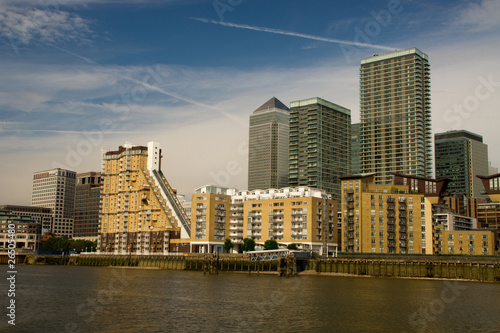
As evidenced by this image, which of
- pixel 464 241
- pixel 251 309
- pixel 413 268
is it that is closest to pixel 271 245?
pixel 413 268

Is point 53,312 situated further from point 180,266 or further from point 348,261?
point 180,266

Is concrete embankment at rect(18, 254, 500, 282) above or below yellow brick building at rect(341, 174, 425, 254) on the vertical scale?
below

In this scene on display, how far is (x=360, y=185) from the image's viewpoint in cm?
17788

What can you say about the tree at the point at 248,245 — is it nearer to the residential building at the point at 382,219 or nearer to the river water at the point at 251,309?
the residential building at the point at 382,219

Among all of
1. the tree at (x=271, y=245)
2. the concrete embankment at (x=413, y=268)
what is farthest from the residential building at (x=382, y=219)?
the tree at (x=271, y=245)

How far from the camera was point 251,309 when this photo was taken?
2872 inches

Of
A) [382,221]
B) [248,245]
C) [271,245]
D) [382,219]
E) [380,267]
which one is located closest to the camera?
[380,267]

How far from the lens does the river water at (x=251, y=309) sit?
6034 centimetres

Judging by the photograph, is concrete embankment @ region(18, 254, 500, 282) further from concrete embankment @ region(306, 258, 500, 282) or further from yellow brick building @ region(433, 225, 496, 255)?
yellow brick building @ region(433, 225, 496, 255)

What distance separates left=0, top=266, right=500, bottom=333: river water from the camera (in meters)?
60.3

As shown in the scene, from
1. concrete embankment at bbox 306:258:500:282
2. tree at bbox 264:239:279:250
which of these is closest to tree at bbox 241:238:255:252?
tree at bbox 264:239:279:250

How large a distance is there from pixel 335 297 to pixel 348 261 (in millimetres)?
66083

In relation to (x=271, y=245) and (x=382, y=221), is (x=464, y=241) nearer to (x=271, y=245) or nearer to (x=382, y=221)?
(x=382, y=221)

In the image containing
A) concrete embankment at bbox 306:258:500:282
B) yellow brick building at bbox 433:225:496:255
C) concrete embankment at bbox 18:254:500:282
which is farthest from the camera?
yellow brick building at bbox 433:225:496:255
